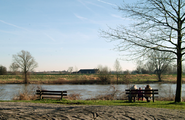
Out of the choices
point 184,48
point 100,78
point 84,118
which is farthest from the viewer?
point 100,78

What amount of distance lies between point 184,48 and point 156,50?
1988 mm

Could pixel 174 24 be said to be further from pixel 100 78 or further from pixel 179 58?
pixel 100 78

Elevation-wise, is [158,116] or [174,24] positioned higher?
[174,24]

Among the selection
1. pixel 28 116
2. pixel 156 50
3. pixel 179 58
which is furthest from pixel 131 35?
pixel 28 116

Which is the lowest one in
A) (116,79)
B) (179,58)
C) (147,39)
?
(116,79)

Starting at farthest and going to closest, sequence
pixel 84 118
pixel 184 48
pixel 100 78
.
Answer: pixel 100 78, pixel 184 48, pixel 84 118

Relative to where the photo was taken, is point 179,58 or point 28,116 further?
point 179,58

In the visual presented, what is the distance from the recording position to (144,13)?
13.6 m

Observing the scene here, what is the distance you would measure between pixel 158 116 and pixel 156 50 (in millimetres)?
6220

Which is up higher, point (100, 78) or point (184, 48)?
point (184, 48)

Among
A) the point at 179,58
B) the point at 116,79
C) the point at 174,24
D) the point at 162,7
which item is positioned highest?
the point at 162,7

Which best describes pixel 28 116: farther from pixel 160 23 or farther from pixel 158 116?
pixel 160 23

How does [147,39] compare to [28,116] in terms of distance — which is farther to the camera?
[147,39]

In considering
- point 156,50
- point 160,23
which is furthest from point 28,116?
point 160,23
